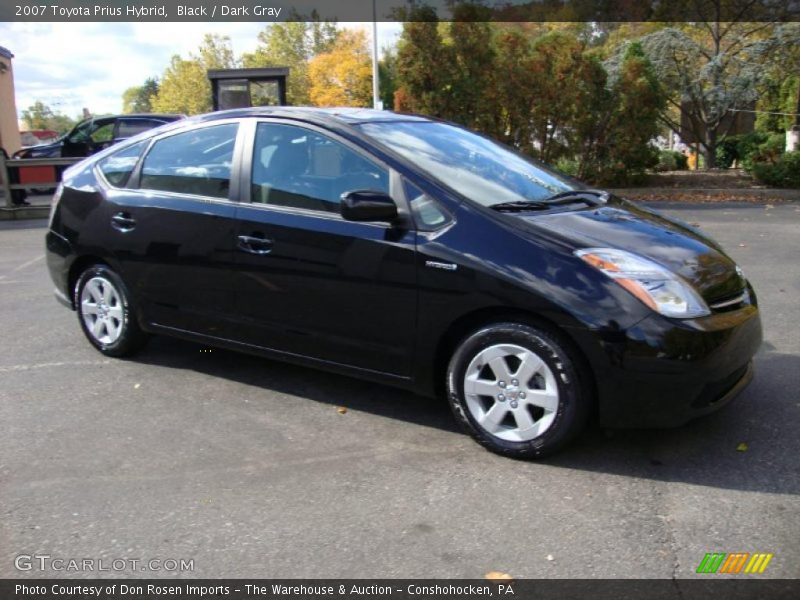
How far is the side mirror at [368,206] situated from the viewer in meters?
3.60

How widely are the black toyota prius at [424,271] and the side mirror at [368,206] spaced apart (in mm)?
11

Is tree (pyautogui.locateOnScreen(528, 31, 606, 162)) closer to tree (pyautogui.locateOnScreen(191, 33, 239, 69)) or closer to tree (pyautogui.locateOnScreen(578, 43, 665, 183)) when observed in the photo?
tree (pyautogui.locateOnScreen(578, 43, 665, 183))

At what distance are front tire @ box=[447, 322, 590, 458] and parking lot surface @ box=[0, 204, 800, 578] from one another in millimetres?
136

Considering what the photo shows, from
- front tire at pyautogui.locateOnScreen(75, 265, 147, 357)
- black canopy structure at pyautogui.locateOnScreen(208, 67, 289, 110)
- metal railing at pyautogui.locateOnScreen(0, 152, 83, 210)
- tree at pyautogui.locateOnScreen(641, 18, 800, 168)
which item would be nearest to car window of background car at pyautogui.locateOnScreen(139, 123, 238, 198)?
front tire at pyautogui.locateOnScreen(75, 265, 147, 357)

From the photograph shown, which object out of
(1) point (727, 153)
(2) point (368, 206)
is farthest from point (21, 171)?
(1) point (727, 153)

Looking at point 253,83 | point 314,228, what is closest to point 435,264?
point 314,228

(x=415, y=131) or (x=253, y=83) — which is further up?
(x=253, y=83)

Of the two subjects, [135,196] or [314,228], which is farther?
[135,196]

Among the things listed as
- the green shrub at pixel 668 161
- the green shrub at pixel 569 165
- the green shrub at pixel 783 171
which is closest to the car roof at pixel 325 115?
the green shrub at pixel 569 165

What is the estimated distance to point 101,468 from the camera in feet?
11.5

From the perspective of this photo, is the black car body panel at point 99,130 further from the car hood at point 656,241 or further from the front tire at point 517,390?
the front tire at point 517,390

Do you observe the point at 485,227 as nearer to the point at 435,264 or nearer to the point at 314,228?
the point at 435,264

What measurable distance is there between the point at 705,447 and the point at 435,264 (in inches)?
64.0
